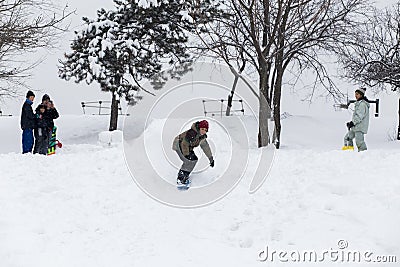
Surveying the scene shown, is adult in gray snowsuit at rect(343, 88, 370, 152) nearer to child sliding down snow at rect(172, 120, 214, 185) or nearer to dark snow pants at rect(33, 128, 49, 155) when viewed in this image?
child sliding down snow at rect(172, 120, 214, 185)

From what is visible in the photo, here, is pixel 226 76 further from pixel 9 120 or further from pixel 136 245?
pixel 9 120

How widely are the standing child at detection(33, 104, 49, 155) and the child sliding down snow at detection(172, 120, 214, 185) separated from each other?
520 centimetres

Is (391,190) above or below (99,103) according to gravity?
below

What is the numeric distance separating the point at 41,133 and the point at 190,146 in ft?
17.9

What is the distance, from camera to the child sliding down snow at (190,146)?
27.6ft

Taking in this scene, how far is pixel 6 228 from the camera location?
5.65 metres

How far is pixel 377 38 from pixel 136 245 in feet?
84.4

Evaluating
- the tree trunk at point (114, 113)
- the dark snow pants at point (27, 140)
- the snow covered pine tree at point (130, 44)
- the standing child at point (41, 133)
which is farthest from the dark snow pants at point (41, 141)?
the tree trunk at point (114, 113)

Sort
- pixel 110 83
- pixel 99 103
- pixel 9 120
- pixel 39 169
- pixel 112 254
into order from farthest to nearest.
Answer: pixel 99 103, pixel 9 120, pixel 110 83, pixel 39 169, pixel 112 254

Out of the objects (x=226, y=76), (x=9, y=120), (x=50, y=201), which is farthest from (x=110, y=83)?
(x=50, y=201)

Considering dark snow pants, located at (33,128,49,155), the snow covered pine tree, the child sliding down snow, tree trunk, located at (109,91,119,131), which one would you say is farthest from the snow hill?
tree trunk, located at (109,91,119,131)

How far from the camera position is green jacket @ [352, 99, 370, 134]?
9812 mm

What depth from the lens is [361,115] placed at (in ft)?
32.3

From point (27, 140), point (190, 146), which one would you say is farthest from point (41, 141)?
point (190, 146)
